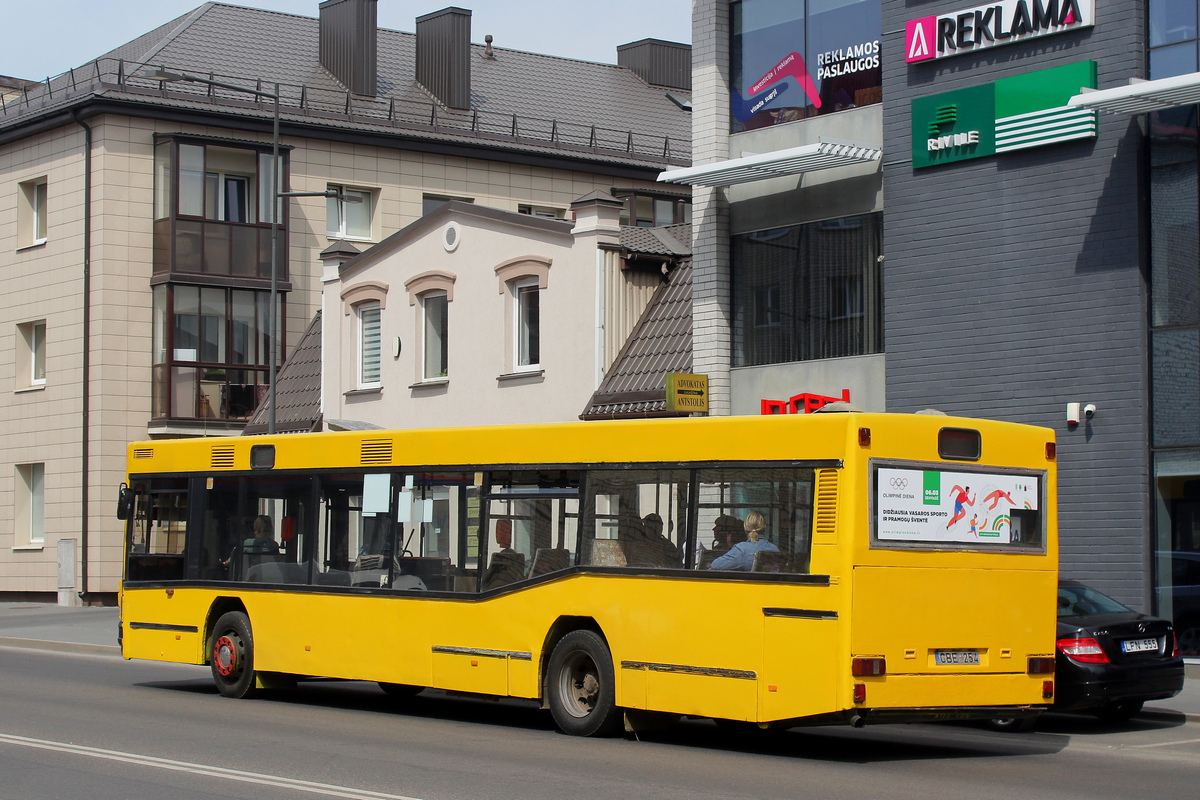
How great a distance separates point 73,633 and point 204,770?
56.7 feet

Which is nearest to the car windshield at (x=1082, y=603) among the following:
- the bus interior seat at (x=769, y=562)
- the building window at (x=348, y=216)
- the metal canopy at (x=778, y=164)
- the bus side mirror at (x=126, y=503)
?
the bus interior seat at (x=769, y=562)

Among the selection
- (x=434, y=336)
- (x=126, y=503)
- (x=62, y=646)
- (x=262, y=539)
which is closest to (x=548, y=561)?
(x=262, y=539)

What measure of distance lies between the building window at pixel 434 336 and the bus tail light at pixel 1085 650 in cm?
1658

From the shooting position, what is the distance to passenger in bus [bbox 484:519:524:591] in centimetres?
1352

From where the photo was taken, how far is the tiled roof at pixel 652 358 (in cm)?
2372

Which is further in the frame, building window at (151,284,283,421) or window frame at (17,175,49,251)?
window frame at (17,175,49,251)

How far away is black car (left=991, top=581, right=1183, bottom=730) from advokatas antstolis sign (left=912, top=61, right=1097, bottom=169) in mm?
6675

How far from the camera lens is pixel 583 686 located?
13.0 meters

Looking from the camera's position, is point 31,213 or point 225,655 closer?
point 225,655

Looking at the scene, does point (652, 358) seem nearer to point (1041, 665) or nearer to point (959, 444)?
point (959, 444)

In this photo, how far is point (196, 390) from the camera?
36.0 metres

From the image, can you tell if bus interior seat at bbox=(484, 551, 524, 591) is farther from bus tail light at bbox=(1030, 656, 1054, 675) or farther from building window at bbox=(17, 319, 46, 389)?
building window at bbox=(17, 319, 46, 389)

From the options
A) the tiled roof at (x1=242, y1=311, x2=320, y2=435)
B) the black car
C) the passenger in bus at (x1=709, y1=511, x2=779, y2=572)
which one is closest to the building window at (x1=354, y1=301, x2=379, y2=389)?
the tiled roof at (x1=242, y1=311, x2=320, y2=435)

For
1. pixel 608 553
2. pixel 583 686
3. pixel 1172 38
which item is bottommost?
pixel 583 686
